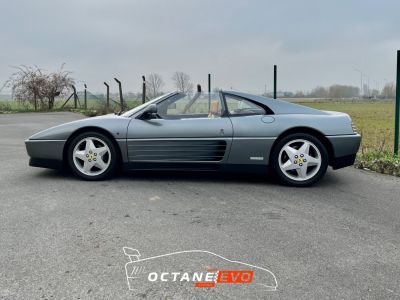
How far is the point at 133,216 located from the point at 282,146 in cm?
205

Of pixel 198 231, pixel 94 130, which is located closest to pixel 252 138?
pixel 198 231

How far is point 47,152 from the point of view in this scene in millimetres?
4625

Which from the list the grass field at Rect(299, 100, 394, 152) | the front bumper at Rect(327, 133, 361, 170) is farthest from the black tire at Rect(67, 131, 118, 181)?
the grass field at Rect(299, 100, 394, 152)

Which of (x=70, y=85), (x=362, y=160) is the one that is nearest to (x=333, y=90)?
(x=70, y=85)

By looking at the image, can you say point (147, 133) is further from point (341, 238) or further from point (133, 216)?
point (341, 238)

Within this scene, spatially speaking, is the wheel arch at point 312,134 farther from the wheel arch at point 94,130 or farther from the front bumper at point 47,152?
the front bumper at point 47,152

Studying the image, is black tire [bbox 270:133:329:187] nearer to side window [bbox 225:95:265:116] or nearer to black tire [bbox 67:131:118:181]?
side window [bbox 225:95:265:116]

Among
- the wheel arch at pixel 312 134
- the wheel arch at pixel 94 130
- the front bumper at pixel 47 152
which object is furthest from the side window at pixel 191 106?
the front bumper at pixel 47 152

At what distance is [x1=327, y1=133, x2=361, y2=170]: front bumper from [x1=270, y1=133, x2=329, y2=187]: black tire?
0.12m

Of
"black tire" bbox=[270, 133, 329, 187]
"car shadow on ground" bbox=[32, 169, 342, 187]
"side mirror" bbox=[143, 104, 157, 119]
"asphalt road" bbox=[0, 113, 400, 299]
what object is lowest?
"asphalt road" bbox=[0, 113, 400, 299]

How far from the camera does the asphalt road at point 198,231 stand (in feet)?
7.18

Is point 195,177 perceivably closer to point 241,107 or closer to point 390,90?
point 241,107

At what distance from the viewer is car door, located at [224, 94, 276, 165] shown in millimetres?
4426

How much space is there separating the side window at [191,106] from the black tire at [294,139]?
0.87 m
